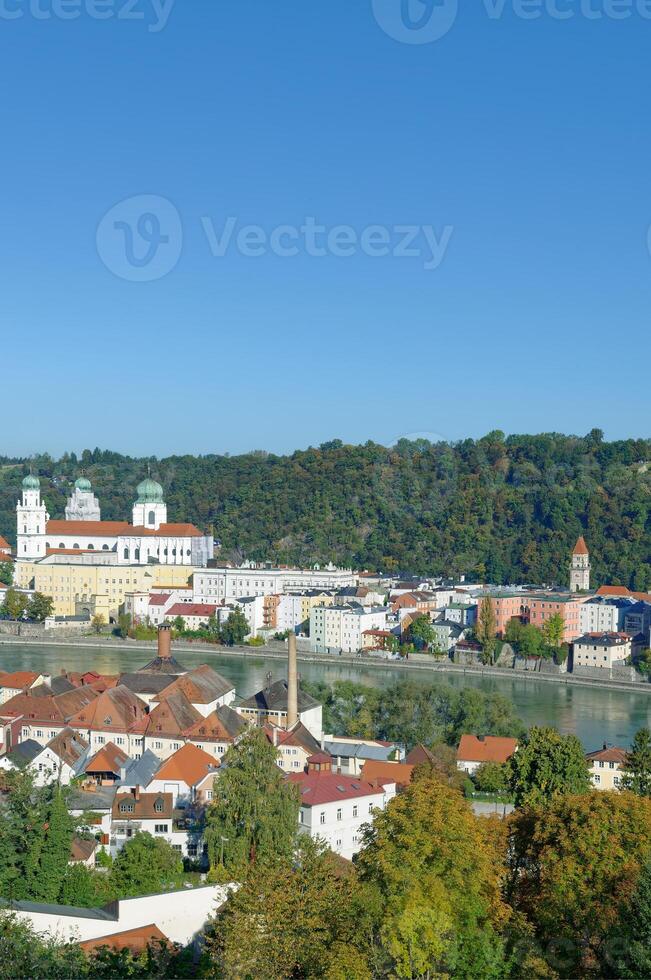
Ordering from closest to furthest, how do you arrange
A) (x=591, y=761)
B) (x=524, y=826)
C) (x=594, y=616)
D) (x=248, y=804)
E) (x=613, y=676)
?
1. (x=524, y=826)
2. (x=248, y=804)
3. (x=591, y=761)
4. (x=613, y=676)
5. (x=594, y=616)

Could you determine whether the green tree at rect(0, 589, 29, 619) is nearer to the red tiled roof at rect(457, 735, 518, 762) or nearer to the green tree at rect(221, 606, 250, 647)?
the green tree at rect(221, 606, 250, 647)

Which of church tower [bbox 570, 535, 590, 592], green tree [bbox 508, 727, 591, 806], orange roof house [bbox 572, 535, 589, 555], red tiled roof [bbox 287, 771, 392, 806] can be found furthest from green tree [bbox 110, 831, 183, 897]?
orange roof house [bbox 572, 535, 589, 555]

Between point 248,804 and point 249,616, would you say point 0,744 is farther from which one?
point 249,616

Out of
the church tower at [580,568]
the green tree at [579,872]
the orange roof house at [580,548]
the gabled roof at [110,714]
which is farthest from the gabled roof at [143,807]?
the orange roof house at [580,548]

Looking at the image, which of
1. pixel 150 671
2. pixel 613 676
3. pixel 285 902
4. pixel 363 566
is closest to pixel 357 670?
pixel 613 676

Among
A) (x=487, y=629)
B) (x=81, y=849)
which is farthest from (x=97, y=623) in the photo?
(x=81, y=849)
